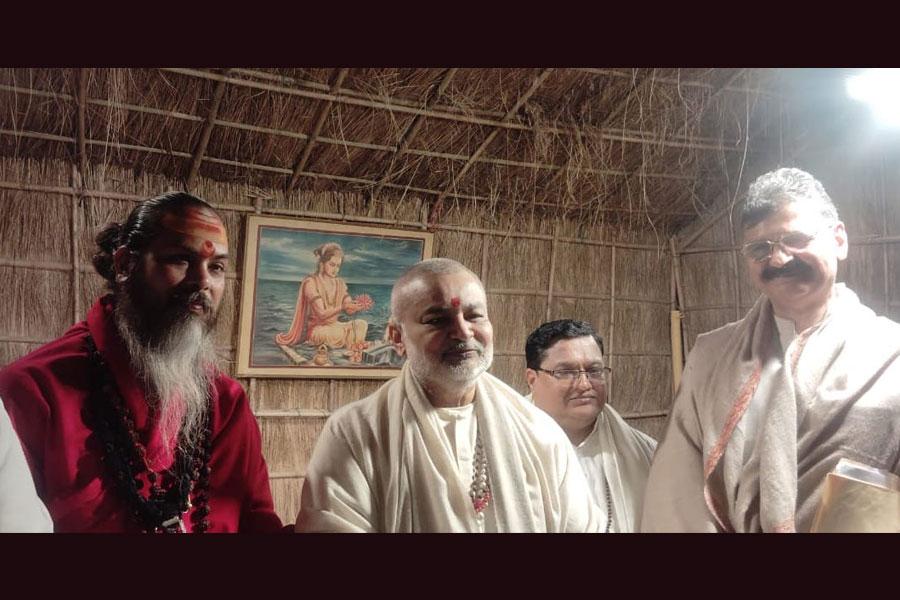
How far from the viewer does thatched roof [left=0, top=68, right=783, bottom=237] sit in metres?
2.18

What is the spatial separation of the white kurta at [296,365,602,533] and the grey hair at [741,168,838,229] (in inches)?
38.1

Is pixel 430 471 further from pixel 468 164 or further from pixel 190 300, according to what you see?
pixel 468 164

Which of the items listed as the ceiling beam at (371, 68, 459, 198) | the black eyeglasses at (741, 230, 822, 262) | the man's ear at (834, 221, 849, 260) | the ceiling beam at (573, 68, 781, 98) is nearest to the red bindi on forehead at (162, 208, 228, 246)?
the ceiling beam at (371, 68, 459, 198)

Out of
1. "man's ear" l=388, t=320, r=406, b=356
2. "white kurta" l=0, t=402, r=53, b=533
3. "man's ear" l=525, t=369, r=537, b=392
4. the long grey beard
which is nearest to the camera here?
"white kurta" l=0, t=402, r=53, b=533

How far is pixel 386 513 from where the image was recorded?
6.97 feet

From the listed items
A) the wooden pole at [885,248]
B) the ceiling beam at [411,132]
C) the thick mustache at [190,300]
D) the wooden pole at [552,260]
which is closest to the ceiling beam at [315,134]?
the ceiling beam at [411,132]

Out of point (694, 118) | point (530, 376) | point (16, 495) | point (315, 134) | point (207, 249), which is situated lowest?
point (16, 495)

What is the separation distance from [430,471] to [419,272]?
1.96 ft

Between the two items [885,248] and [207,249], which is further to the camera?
[885,248]

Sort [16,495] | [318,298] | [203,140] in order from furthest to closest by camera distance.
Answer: [318,298]
[203,140]
[16,495]

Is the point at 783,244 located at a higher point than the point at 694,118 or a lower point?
lower

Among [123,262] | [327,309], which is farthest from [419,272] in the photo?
[123,262]

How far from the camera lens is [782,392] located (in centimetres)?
226

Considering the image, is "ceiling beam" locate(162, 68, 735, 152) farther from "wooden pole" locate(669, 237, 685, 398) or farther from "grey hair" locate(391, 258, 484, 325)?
"grey hair" locate(391, 258, 484, 325)
